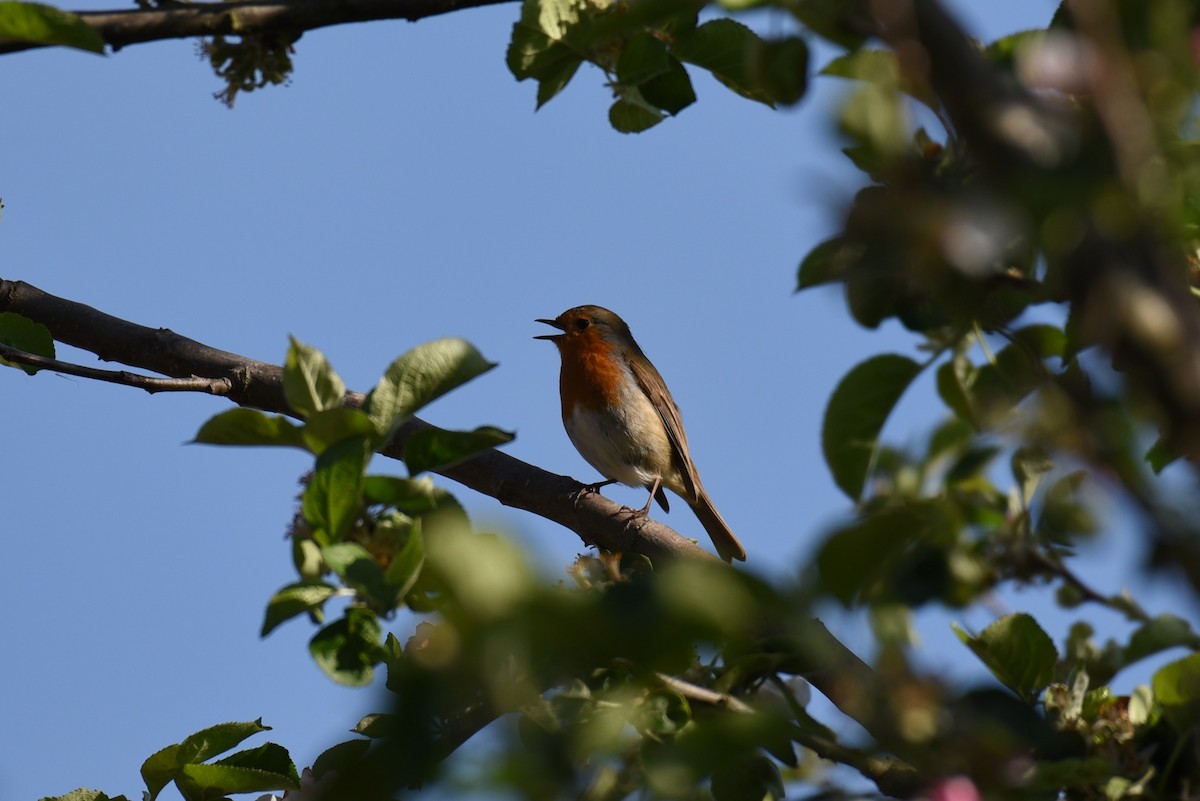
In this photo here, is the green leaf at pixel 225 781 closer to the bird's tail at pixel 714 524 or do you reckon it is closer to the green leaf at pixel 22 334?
the green leaf at pixel 22 334

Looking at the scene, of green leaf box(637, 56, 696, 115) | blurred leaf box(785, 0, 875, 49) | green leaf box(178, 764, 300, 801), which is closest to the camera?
blurred leaf box(785, 0, 875, 49)

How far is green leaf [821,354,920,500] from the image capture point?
197 centimetres

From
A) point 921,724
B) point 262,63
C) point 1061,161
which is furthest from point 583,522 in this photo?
point 1061,161

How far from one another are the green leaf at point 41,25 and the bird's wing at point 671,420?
6301 mm

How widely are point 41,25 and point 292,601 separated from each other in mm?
1252

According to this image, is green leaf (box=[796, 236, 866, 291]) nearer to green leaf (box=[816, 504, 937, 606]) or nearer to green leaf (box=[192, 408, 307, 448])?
green leaf (box=[816, 504, 937, 606])

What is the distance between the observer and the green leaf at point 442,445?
1.94 metres

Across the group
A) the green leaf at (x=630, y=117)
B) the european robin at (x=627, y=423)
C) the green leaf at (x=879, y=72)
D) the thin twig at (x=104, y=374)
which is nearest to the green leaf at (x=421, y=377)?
the green leaf at (x=879, y=72)

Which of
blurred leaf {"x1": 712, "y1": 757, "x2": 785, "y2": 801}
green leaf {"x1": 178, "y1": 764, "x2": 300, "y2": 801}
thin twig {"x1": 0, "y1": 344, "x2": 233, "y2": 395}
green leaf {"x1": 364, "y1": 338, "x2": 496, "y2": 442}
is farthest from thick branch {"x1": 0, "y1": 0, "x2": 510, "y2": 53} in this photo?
blurred leaf {"x1": 712, "y1": 757, "x2": 785, "y2": 801}

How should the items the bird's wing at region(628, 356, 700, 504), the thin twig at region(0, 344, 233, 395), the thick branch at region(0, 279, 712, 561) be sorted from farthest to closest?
the bird's wing at region(628, 356, 700, 504) < the thick branch at region(0, 279, 712, 561) < the thin twig at region(0, 344, 233, 395)

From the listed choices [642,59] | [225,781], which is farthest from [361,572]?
[642,59]

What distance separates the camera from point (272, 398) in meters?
3.95

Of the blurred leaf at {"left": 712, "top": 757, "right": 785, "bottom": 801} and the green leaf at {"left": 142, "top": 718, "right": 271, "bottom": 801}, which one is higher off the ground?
the green leaf at {"left": 142, "top": 718, "right": 271, "bottom": 801}

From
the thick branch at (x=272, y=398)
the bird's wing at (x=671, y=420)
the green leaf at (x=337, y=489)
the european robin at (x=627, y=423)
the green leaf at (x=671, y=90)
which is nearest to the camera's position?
the green leaf at (x=337, y=489)
